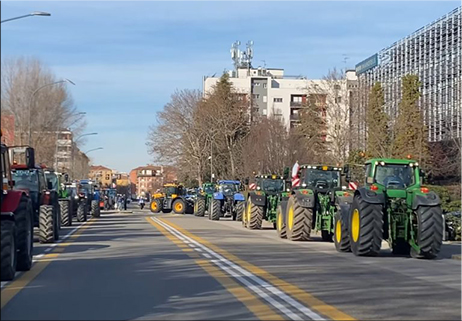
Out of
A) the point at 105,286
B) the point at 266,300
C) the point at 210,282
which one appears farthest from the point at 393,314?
the point at 105,286

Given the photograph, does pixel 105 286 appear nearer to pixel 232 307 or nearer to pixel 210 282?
pixel 210 282

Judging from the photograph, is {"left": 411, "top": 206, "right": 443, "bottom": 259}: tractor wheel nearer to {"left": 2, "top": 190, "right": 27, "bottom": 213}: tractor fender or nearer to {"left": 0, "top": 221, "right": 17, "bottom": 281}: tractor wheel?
{"left": 2, "top": 190, "right": 27, "bottom": 213}: tractor fender

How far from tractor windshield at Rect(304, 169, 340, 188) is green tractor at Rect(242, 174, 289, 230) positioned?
5092mm

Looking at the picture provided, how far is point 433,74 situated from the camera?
193ft

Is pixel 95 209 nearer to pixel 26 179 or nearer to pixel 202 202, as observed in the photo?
pixel 202 202

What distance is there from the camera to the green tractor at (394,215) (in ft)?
61.2

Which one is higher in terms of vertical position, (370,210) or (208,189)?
(370,210)

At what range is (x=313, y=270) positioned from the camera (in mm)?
15961

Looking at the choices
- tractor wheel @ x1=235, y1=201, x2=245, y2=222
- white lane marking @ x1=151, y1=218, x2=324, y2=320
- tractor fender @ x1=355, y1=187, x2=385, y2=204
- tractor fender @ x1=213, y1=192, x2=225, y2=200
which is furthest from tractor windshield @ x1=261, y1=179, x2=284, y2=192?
tractor fender @ x1=355, y1=187, x2=385, y2=204

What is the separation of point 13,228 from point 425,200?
9.71 m

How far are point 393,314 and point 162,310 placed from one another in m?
3.09

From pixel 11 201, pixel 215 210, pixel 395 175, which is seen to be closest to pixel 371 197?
pixel 395 175

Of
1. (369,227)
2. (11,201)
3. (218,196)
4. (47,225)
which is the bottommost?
(47,225)

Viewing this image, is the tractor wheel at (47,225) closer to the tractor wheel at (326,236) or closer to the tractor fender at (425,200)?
the tractor wheel at (326,236)
